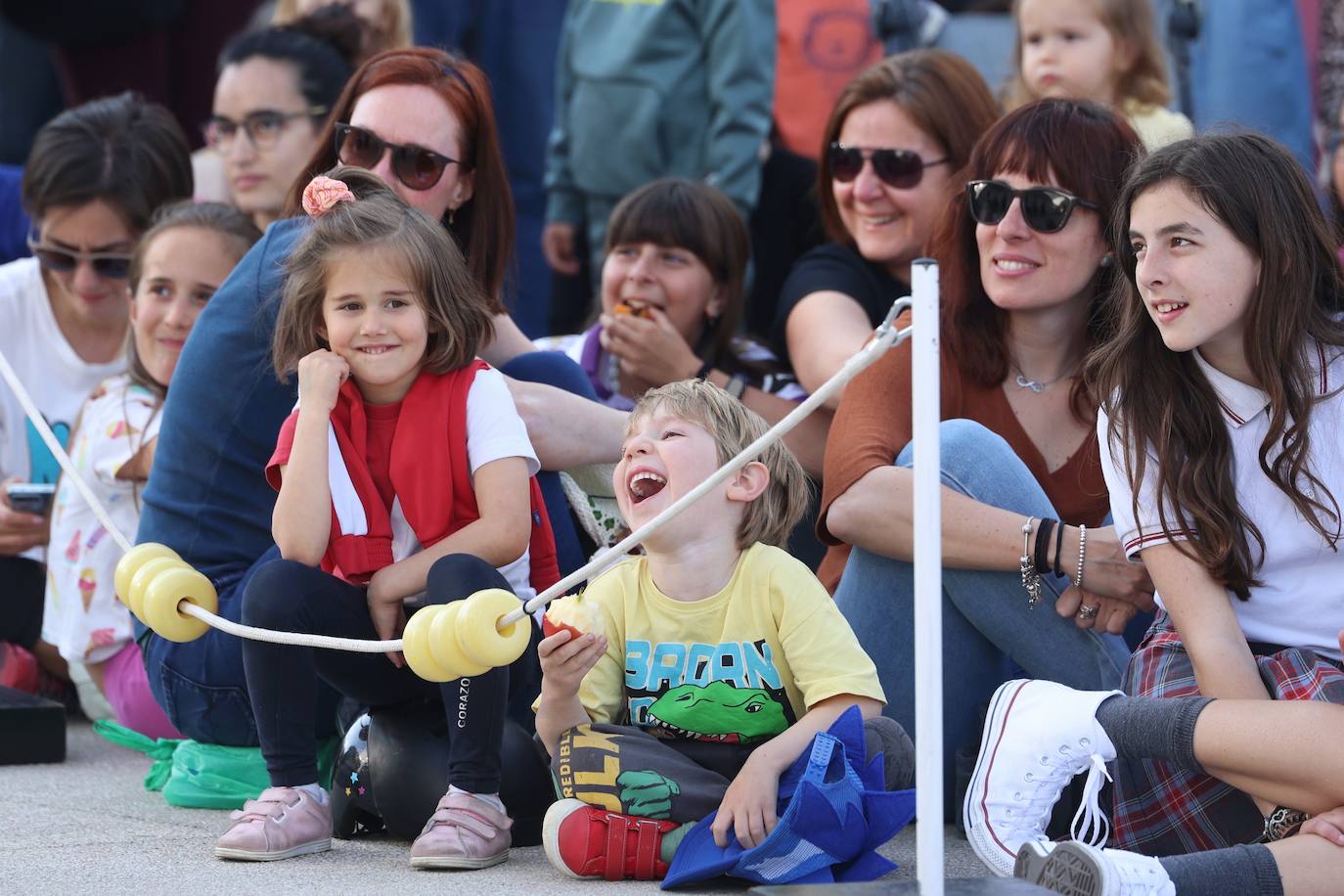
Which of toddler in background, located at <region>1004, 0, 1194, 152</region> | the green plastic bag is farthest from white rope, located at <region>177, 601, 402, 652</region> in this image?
toddler in background, located at <region>1004, 0, 1194, 152</region>

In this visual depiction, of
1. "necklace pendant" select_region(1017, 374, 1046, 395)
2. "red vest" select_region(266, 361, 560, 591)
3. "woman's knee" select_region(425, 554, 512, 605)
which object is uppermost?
"necklace pendant" select_region(1017, 374, 1046, 395)

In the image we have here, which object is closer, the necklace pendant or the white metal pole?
the white metal pole

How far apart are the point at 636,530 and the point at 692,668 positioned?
0.82ft

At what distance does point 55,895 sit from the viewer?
8.21 feet

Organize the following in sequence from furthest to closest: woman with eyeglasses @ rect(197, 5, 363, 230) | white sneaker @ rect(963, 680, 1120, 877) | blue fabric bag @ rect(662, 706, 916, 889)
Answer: woman with eyeglasses @ rect(197, 5, 363, 230) → white sneaker @ rect(963, 680, 1120, 877) → blue fabric bag @ rect(662, 706, 916, 889)

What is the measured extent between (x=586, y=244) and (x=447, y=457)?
2683 mm

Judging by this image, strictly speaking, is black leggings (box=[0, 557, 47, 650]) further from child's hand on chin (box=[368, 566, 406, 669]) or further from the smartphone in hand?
child's hand on chin (box=[368, 566, 406, 669])

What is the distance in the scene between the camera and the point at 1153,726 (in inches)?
102

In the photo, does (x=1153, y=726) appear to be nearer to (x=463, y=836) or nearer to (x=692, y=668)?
(x=692, y=668)

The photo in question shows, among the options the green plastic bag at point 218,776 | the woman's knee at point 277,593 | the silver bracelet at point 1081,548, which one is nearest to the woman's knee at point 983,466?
the silver bracelet at point 1081,548

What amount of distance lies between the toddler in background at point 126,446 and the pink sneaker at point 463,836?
1.27 metres

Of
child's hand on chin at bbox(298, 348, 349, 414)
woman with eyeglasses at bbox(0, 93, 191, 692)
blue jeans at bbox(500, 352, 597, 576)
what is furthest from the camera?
woman with eyeglasses at bbox(0, 93, 191, 692)

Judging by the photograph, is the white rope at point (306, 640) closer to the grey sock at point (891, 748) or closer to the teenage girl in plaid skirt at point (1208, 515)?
the grey sock at point (891, 748)

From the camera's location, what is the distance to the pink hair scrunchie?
3053 mm
